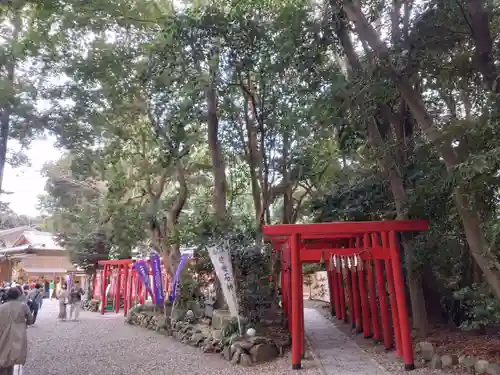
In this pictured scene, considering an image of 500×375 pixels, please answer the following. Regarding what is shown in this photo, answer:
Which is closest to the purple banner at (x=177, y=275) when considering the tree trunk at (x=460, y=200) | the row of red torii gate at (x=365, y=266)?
the row of red torii gate at (x=365, y=266)

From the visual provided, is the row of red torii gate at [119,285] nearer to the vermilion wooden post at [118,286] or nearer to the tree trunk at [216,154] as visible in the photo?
the vermilion wooden post at [118,286]

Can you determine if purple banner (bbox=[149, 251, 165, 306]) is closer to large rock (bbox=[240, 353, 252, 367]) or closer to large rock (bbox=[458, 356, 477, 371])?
large rock (bbox=[240, 353, 252, 367])

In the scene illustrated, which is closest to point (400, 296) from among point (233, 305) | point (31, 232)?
point (233, 305)

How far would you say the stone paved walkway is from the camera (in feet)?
24.5

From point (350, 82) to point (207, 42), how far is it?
4.05 metres

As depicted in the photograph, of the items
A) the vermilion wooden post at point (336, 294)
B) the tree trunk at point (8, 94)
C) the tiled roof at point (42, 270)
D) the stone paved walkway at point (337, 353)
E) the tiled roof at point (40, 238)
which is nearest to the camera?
the stone paved walkway at point (337, 353)

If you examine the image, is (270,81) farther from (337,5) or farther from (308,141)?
(337,5)

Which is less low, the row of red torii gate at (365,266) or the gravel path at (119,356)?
the row of red torii gate at (365,266)

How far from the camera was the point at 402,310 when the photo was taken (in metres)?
7.41

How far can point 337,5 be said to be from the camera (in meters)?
7.75

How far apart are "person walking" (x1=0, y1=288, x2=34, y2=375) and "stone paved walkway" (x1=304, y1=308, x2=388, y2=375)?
464cm

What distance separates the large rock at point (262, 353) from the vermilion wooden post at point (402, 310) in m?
2.59

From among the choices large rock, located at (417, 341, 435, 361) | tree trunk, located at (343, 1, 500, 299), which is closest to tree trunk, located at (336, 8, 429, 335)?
→ large rock, located at (417, 341, 435, 361)

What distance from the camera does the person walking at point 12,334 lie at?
508 centimetres
